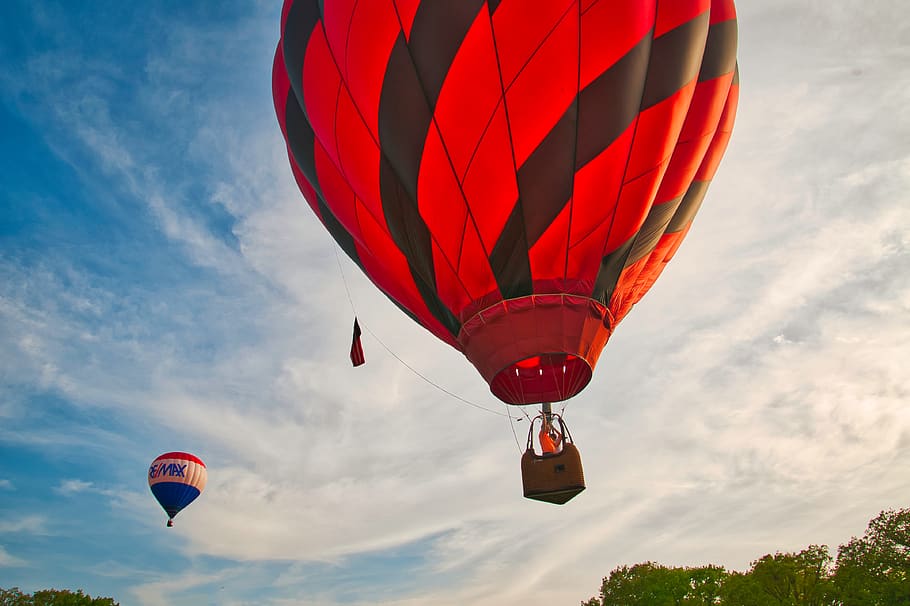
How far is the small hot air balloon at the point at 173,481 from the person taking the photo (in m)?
21.5

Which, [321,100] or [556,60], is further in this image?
[321,100]

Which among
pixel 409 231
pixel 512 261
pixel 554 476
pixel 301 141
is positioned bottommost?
pixel 554 476

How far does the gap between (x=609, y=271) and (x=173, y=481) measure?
64.1 ft

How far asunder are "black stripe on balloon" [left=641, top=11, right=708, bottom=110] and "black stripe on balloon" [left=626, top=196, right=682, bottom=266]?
1398mm

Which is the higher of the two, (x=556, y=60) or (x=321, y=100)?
(x=321, y=100)

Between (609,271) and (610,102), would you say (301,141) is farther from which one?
(609,271)

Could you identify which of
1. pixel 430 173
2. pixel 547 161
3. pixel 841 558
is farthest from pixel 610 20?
pixel 841 558

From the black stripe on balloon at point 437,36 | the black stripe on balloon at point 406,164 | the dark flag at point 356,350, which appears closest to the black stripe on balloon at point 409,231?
the black stripe on balloon at point 406,164

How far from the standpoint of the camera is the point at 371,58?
691cm

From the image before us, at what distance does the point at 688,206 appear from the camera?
344 inches

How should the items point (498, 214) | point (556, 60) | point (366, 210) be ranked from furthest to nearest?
point (366, 210)
point (498, 214)
point (556, 60)

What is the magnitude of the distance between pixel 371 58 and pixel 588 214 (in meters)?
3.03

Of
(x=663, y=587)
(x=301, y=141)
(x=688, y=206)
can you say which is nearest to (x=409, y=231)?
(x=301, y=141)

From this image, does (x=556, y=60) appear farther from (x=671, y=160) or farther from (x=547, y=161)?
(x=671, y=160)
